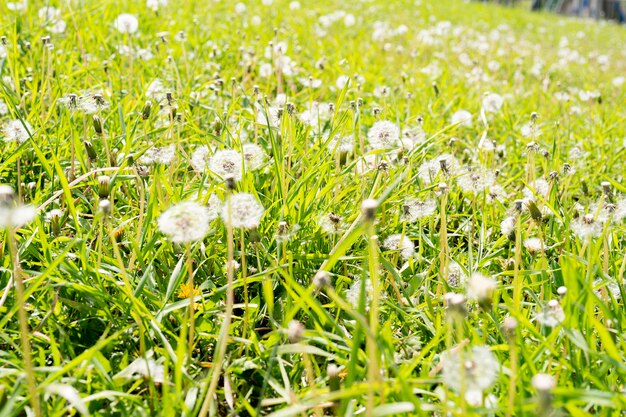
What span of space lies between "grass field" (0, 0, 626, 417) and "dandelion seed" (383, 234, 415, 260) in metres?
0.01

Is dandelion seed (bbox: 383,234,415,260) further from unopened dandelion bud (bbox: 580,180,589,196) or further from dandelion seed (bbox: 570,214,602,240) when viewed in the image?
unopened dandelion bud (bbox: 580,180,589,196)

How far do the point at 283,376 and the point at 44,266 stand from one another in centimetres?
58

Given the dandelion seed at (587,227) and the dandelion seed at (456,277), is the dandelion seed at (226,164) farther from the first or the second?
the dandelion seed at (587,227)

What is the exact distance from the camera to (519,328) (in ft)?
3.84

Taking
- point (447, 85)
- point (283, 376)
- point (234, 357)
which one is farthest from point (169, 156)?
point (447, 85)

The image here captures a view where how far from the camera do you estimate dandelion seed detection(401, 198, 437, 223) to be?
1.62m

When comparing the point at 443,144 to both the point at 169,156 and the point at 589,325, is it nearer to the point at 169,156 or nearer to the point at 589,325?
the point at 169,156

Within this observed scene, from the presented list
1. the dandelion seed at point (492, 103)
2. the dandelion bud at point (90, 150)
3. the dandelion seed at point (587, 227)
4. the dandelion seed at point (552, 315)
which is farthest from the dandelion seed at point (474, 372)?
the dandelion seed at point (492, 103)

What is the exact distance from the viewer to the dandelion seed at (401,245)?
154 centimetres

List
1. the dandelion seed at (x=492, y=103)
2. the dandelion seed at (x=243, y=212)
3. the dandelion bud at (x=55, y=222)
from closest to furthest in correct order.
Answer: the dandelion seed at (x=243, y=212)
the dandelion bud at (x=55, y=222)
the dandelion seed at (x=492, y=103)

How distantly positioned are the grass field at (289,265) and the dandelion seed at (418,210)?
0.01m

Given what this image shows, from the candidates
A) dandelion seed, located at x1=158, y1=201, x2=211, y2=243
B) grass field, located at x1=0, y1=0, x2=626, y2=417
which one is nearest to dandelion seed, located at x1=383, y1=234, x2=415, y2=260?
grass field, located at x1=0, y1=0, x2=626, y2=417

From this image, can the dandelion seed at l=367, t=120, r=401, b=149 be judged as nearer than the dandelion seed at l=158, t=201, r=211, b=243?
No

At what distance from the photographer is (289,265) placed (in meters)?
1.35
